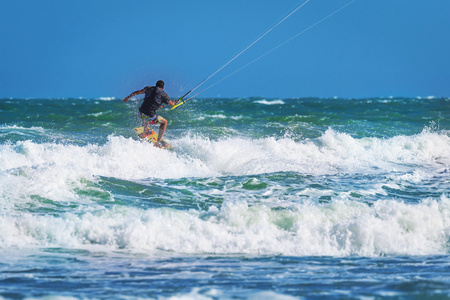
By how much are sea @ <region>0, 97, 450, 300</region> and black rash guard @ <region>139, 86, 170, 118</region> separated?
904mm

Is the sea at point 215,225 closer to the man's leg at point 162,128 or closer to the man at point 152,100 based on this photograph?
the man's leg at point 162,128

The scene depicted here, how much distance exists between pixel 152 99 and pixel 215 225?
6367 mm

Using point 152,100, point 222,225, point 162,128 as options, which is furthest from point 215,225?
point 162,128

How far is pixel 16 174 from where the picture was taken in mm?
9250

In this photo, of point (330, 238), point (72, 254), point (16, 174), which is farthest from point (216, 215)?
point (16, 174)

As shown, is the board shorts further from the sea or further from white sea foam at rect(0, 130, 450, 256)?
white sea foam at rect(0, 130, 450, 256)

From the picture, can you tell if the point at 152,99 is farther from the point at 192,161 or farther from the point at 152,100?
the point at 192,161

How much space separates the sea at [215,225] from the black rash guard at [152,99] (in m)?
0.90

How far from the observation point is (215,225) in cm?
736

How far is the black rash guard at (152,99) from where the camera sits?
1295 cm

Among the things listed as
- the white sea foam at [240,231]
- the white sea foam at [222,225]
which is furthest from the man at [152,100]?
the white sea foam at [240,231]

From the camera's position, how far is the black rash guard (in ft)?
42.5

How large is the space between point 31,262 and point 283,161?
839cm

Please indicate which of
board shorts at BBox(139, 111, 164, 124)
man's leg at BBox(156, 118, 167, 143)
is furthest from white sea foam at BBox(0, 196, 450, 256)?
man's leg at BBox(156, 118, 167, 143)
